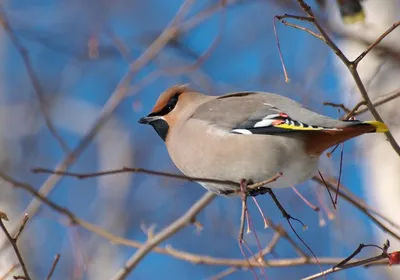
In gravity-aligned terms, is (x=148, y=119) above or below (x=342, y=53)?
above

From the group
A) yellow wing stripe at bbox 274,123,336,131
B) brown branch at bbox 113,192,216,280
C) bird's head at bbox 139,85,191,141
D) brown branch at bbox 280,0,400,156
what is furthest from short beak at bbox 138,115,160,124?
brown branch at bbox 280,0,400,156

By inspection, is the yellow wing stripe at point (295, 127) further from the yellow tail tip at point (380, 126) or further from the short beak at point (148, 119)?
the short beak at point (148, 119)

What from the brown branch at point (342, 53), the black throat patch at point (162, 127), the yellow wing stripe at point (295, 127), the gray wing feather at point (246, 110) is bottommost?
the brown branch at point (342, 53)

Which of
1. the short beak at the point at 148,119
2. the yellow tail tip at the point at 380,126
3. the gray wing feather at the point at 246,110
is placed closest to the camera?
the yellow tail tip at the point at 380,126

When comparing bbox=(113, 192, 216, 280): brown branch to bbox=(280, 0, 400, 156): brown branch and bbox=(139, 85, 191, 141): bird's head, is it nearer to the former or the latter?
bbox=(139, 85, 191, 141): bird's head

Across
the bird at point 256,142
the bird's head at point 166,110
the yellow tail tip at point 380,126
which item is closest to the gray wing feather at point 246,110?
the bird at point 256,142

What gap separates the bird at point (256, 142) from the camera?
2.59 meters

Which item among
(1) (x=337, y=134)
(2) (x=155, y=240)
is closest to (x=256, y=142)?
(1) (x=337, y=134)

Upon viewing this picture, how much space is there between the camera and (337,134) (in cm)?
248

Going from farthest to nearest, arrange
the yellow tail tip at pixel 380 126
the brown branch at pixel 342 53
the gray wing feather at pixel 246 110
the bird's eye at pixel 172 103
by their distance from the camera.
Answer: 1. the bird's eye at pixel 172 103
2. the gray wing feather at pixel 246 110
3. the yellow tail tip at pixel 380 126
4. the brown branch at pixel 342 53

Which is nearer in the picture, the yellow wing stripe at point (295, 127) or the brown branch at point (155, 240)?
the yellow wing stripe at point (295, 127)

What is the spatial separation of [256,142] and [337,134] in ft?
1.00

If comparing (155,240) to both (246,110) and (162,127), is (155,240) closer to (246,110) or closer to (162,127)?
(162,127)

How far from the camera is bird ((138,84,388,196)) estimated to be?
259cm
